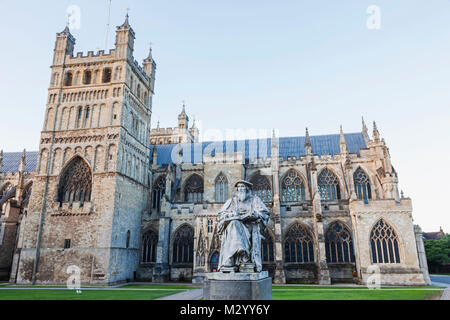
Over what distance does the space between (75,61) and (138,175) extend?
508 inches

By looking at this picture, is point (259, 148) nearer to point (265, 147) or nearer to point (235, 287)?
point (265, 147)

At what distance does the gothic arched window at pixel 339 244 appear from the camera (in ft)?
85.3

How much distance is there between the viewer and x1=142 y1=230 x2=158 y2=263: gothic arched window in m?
29.7

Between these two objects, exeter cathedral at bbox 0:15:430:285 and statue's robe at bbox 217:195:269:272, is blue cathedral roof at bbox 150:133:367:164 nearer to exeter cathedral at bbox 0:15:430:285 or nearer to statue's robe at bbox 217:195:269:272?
exeter cathedral at bbox 0:15:430:285

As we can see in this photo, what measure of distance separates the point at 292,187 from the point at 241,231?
86.6ft

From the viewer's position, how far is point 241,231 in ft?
23.1

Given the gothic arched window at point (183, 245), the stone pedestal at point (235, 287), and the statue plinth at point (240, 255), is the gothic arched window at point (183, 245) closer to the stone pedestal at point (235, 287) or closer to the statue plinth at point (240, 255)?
the statue plinth at point (240, 255)

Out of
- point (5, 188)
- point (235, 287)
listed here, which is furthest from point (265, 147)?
point (5, 188)

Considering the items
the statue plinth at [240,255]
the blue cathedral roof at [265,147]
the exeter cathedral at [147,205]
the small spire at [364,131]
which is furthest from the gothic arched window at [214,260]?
the small spire at [364,131]

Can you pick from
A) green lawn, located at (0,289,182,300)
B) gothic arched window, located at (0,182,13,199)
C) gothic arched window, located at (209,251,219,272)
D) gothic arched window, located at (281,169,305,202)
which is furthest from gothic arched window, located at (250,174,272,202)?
gothic arched window, located at (0,182,13,199)

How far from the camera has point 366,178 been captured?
31.1 m

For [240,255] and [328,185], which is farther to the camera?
[328,185]
